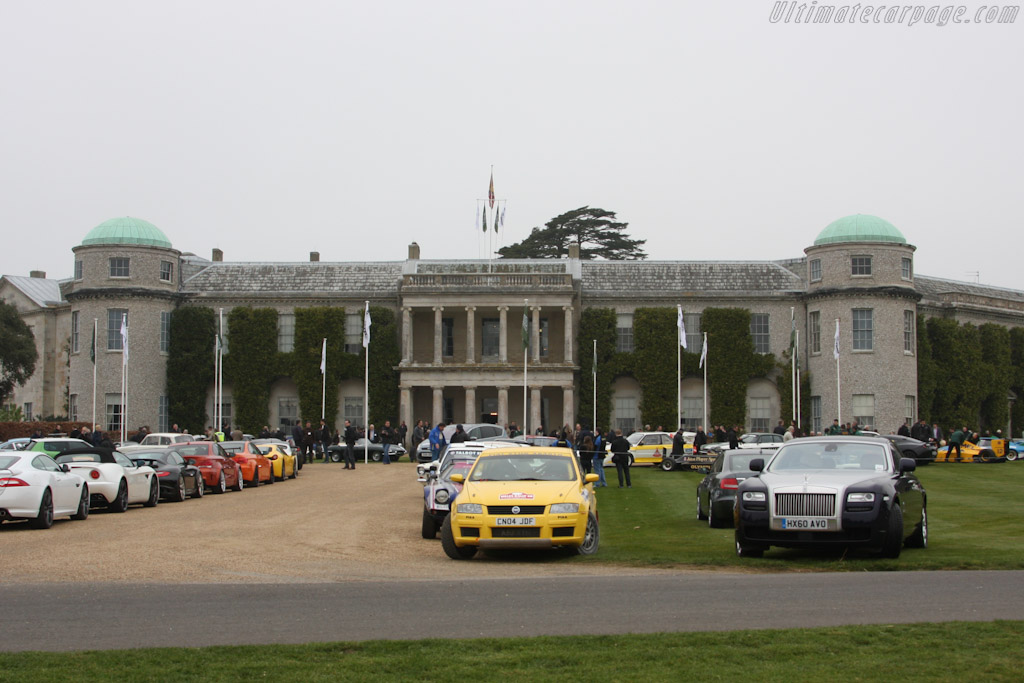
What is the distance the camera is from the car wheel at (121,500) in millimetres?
24656

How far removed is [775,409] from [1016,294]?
85.7 feet

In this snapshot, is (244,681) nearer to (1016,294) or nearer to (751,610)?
(751,610)

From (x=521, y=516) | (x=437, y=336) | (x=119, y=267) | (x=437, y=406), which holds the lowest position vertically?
(x=521, y=516)

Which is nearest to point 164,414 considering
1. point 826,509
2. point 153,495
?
point 153,495

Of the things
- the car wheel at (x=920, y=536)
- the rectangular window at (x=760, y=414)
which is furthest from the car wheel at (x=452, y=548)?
the rectangular window at (x=760, y=414)

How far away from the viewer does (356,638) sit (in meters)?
9.85

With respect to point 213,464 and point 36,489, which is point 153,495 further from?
point 36,489

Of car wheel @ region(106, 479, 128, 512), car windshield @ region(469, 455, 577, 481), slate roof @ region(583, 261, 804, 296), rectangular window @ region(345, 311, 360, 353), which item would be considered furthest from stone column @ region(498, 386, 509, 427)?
car windshield @ region(469, 455, 577, 481)

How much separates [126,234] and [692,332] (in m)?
30.2

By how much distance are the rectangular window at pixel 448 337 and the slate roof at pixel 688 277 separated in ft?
25.0

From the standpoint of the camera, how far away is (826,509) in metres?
15.0

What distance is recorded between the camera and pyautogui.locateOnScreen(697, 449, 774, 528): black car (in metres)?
20.8

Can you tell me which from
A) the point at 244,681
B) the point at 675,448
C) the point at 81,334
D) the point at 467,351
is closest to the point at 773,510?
the point at 244,681

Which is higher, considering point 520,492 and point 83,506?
point 520,492
